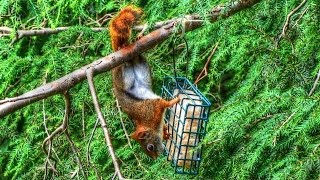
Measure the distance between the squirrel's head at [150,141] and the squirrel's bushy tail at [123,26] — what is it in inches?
26.4

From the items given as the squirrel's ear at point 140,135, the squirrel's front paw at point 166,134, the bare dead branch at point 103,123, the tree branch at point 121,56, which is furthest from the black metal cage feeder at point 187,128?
the bare dead branch at point 103,123

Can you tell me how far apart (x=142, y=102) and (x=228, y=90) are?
103 cm

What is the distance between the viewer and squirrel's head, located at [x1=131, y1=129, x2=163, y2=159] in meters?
3.10

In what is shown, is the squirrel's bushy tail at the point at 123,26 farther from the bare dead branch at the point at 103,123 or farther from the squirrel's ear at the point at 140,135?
the squirrel's ear at the point at 140,135

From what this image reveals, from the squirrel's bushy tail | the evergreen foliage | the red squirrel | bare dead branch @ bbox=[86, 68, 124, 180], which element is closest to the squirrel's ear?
the red squirrel

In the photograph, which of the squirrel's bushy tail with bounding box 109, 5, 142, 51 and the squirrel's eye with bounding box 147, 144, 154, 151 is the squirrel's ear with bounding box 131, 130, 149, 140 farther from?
the squirrel's bushy tail with bounding box 109, 5, 142, 51

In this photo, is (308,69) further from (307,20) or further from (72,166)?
(72,166)

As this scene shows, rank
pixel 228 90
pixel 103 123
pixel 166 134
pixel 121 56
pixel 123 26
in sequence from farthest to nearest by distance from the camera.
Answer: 1. pixel 228 90
2. pixel 166 134
3. pixel 123 26
4. pixel 121 56
5. pixel 103 123

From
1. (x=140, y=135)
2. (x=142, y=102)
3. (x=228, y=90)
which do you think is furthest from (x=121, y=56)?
(x=228, y=90)

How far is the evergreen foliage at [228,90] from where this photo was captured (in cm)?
223

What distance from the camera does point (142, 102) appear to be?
304 cm

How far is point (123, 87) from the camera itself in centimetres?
301

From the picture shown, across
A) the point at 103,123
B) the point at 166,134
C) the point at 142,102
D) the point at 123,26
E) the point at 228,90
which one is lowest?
the point at 228,90

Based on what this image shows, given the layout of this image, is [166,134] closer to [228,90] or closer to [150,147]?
[150,147]
